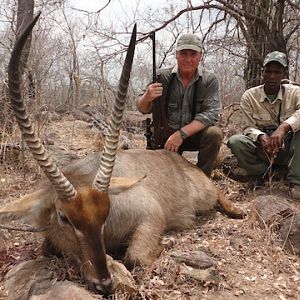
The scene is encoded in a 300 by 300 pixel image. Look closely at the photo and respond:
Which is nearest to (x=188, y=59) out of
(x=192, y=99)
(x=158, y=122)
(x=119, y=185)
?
(x=192, y=99)

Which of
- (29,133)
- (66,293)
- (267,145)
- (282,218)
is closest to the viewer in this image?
(66,293)

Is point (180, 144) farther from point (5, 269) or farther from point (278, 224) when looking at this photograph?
point (5, 269)

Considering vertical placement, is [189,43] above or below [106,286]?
above

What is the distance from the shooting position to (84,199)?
3227 millimetres

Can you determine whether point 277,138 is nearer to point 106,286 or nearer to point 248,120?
point 248,120

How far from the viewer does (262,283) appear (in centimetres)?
364

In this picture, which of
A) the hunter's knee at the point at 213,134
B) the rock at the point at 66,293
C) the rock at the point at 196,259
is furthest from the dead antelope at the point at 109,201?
the hunter's knee at the point at 213,134

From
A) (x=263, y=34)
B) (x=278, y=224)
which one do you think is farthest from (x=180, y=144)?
(x=263, y=34)

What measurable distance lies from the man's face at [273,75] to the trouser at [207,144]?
2.83ft

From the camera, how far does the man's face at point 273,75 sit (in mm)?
5828

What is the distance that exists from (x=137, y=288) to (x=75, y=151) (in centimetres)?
469

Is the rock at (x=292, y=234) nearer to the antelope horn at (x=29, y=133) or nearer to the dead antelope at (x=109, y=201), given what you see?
the dead antelope at (x=109, y=201)

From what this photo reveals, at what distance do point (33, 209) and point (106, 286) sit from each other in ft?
3.01

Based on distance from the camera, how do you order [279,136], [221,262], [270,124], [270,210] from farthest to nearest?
[270,124], [279,136], [270,210], [221,262]
